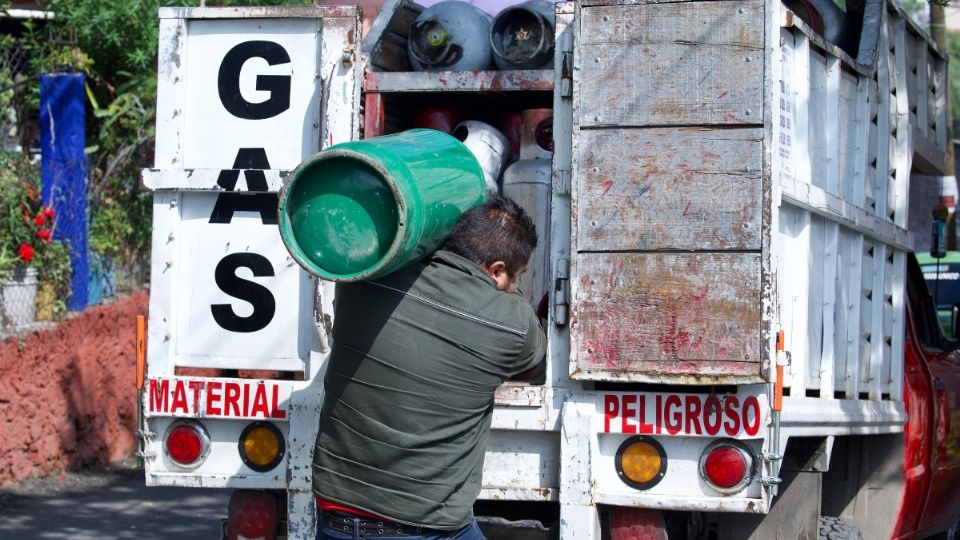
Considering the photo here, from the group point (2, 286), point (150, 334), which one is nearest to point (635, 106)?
point (150, 334)

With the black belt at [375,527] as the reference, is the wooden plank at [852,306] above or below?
above

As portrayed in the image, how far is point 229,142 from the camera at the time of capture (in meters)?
4.46

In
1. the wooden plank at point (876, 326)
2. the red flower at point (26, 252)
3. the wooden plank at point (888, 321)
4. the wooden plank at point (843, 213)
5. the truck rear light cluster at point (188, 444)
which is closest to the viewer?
the wooden plank at point (843, 213)

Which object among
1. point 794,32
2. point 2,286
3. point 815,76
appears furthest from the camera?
point 2,286

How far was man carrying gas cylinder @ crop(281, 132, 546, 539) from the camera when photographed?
3.42 metres

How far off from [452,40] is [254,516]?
1894 mm

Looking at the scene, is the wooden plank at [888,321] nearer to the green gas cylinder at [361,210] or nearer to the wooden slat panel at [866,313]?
the wooden slat panel at [866,313]

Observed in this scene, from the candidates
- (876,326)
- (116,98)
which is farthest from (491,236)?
(116,98)

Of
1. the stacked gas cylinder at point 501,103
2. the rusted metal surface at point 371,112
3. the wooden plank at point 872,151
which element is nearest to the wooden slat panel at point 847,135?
the wooden plank at point 872,151

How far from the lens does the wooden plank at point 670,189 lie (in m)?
3.93

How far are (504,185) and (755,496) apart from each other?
4.85ft

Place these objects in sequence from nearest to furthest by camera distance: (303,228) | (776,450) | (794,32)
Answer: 1. (303,228)
2. (776,450)
3. (794,32)

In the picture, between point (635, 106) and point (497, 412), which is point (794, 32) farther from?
point (497, 412)

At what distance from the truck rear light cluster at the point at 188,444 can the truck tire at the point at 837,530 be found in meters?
2.34
